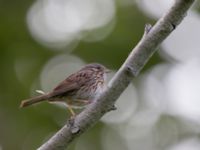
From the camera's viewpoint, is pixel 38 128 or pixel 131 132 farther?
pixel 131 132

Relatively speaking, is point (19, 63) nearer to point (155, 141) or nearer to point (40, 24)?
point (40, 24)

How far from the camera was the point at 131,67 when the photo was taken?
184 inches

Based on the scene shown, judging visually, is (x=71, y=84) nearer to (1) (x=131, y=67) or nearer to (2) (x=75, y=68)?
(1) (x=131, y=67)

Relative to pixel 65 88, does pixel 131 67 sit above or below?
above

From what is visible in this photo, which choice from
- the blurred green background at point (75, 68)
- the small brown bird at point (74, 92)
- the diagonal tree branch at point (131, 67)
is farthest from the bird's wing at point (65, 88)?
the blurred green background at point (75, 68)

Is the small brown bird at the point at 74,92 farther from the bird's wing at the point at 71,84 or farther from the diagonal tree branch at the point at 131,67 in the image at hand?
the diagonal tree branch at the point at 131,67

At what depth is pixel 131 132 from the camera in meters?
16.8

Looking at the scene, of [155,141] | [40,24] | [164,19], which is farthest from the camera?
[40,24]

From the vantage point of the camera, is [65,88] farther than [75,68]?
No

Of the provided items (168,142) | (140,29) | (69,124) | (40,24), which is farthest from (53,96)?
(40,24)

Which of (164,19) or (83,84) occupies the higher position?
(164,19)

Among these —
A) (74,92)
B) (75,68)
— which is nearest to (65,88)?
(74,92)

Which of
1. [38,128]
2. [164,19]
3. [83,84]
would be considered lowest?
[38,128]

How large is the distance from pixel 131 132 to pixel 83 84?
409 inches
